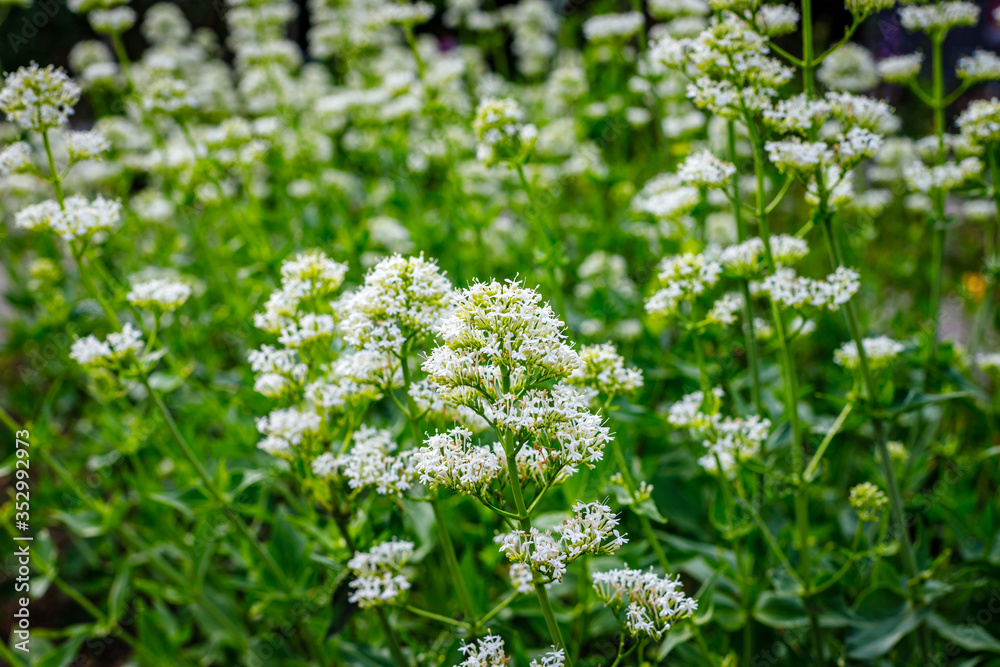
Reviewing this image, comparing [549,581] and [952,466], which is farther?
[952,466]

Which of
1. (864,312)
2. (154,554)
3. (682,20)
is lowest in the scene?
(154,554)

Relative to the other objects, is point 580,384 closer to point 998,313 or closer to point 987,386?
point 998,313

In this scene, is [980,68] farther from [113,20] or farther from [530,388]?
[113,20]

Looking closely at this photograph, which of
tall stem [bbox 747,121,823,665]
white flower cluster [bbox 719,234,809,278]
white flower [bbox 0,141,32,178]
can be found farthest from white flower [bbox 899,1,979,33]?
white flower [bbox 0,141,32,178]

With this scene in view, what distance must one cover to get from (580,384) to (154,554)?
2886 mm

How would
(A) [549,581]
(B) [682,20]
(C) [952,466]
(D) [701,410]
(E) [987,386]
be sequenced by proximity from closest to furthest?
(A) [549,581], (D) [701,410], (C) [952,466], (B) [682,20], (E) [987,386]

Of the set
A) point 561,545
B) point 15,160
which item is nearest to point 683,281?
point 561,545

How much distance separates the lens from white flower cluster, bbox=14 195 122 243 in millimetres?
3363

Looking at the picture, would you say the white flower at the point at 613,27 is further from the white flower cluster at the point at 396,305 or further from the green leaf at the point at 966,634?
the green leaf at the point at 966,634

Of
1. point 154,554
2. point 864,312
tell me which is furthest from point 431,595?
point 864,312

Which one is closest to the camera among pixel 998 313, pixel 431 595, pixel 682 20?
pixel 431 595

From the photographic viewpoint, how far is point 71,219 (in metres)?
3.38

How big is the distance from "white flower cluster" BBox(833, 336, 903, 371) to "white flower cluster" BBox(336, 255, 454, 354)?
76.9 inches

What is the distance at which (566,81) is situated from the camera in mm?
6516
